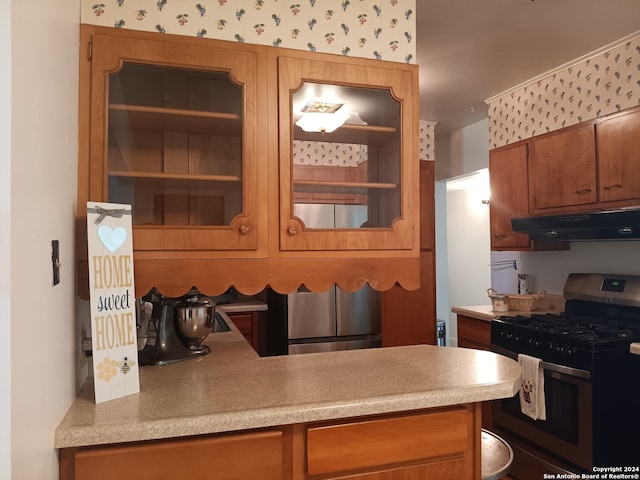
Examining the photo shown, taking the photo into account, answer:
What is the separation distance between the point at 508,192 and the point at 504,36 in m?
1.19

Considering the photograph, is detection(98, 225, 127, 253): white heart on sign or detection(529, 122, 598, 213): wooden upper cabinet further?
detection(529, 122, 598, 213): wooden upper cabinet

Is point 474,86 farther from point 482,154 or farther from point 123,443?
point 123,443

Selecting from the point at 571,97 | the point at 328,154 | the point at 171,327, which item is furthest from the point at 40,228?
the point at 571,97

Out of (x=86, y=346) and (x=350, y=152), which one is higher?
(x=350, y=152)

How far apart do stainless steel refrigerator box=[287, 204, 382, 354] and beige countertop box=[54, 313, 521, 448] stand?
1.72m

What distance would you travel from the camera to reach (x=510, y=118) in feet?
11.9

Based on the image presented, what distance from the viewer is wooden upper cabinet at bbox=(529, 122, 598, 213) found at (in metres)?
2.83

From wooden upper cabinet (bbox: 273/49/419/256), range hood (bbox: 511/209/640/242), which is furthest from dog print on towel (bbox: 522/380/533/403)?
wooden upper cabinet (bbox: 273/49/419/256)

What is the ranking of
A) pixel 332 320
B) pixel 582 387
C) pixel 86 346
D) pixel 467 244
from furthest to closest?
pixel 467 244 < pixel 332 320 < pixel 582 387 < pixel 86 346

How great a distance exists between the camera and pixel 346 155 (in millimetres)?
1691

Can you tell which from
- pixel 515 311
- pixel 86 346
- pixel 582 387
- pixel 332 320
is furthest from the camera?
pixel 332 320

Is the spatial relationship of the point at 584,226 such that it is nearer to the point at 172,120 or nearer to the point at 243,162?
the point at 243,162

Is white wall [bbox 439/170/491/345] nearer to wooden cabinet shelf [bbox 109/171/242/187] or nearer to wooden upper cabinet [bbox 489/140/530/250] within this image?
wooden upper cabinet [bbox 489/140/530/250]

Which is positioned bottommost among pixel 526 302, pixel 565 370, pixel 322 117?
pixel 565 370
